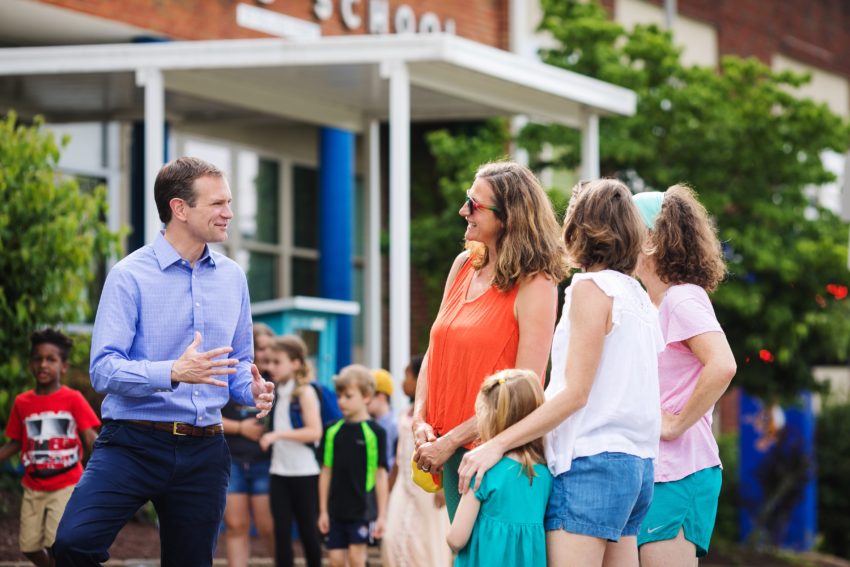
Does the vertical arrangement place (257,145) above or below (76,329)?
above

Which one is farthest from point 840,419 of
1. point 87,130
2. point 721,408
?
point 87,130

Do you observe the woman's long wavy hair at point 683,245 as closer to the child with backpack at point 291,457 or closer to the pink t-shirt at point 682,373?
the pink t-shirt at point 682,373

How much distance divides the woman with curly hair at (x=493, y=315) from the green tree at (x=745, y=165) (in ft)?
31.9

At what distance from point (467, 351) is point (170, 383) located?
1.04 m

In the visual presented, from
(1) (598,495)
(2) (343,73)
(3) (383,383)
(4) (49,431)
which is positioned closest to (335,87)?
(2) (343,73)

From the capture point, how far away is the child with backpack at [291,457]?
30.9 feet

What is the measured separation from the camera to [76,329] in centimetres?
1455

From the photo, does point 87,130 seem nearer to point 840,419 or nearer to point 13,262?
point 13,262

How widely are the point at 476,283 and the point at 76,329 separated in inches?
388

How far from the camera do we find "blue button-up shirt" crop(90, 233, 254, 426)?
17.0 feet

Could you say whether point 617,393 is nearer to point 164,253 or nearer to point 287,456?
point 164,253

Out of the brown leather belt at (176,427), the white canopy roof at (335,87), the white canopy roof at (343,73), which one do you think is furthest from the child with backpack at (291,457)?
the brown leather belt at (176,427)

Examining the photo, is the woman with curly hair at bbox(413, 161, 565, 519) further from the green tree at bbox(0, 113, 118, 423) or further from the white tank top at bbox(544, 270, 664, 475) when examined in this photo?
the green tree at bbox(0, 113, 118, 423)

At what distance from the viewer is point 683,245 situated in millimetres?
5500
